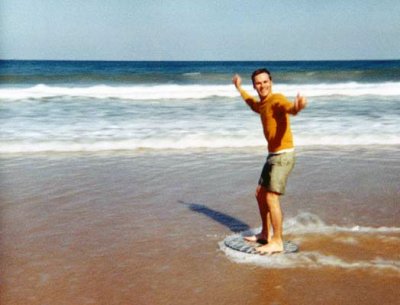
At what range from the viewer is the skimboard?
418 cm

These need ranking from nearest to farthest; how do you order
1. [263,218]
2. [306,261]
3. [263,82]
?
[306,261] → [263,82] → [263,218]

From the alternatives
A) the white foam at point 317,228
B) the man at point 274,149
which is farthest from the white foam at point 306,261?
the white foam at point 317,228

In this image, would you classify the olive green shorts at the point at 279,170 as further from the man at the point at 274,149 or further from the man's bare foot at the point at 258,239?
the man's bare foot at the point at 258,239

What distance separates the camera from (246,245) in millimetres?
4324

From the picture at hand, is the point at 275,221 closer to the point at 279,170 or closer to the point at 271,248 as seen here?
the point at 271,248

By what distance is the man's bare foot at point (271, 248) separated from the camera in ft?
13.5

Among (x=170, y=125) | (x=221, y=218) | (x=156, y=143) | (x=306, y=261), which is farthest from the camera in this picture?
(x=170, y=125)

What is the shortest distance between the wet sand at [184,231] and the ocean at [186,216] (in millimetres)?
15

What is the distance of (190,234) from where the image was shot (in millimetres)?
4672

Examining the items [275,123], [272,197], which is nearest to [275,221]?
[272,197]

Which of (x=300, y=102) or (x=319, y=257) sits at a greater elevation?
(x=300, y=102)

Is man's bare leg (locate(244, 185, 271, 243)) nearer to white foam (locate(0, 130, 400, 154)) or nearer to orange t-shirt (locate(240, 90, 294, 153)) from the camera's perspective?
orange t-shirt (locate(240, 90, 294, 153))

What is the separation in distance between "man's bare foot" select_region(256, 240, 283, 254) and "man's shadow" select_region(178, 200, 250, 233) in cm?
69

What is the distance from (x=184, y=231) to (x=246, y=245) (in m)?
0.70
